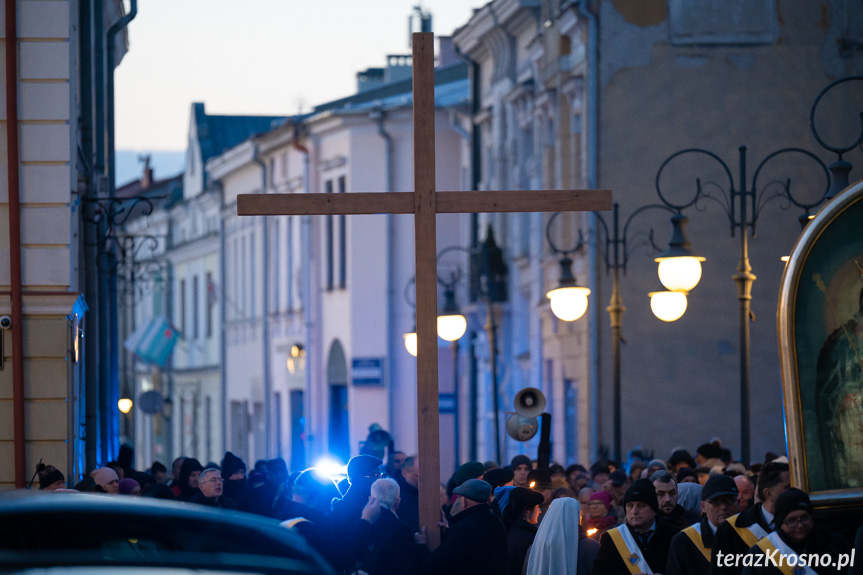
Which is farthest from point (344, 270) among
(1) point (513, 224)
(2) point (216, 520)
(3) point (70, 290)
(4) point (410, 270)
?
(2) point (216, 520)

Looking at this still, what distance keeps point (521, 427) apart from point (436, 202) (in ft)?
22.6

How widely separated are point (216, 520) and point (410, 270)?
36.9 meters

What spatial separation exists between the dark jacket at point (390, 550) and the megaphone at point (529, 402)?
25.1 ft

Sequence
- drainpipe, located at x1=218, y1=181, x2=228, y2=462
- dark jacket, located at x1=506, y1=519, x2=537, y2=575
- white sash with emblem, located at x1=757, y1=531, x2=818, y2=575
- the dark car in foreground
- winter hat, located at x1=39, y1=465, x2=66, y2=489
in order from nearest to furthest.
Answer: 1. the dark car in foreground
2. white sash with emblem, located at x1=757, y1=531, x2=818, y2=575
3. dark jacket, located at x1=506, y1=519, x2=537, y2=575
4. winter hat, located at x1=39, y1=465, x2=66, y2=489
5. drainpipe, located at x1=218, y1=181, x2=228, y2=462

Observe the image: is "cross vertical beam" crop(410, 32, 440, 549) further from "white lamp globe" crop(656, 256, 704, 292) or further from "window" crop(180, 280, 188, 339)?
"window" crop(180, 280, 188, 339)

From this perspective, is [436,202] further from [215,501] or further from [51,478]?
[51,478]

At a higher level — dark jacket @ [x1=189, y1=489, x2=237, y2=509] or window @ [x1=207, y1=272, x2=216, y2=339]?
window @ [x1=207, y1=272, x2=216, y2=339]

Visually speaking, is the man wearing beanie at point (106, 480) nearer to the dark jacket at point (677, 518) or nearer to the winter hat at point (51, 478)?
the winter hat at point (51, 478)

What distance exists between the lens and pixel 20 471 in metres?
14.9

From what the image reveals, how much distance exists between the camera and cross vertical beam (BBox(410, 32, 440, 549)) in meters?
9.46

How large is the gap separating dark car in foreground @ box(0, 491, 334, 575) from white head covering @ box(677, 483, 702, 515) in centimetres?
531

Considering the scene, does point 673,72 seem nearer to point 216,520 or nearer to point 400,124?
point 400,124

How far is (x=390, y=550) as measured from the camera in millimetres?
9227

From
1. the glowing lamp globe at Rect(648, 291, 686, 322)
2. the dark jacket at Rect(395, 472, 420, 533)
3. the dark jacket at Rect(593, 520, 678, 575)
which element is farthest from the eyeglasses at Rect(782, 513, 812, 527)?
the glowing lamp globe at Rect(648, 291, 686, 322)
